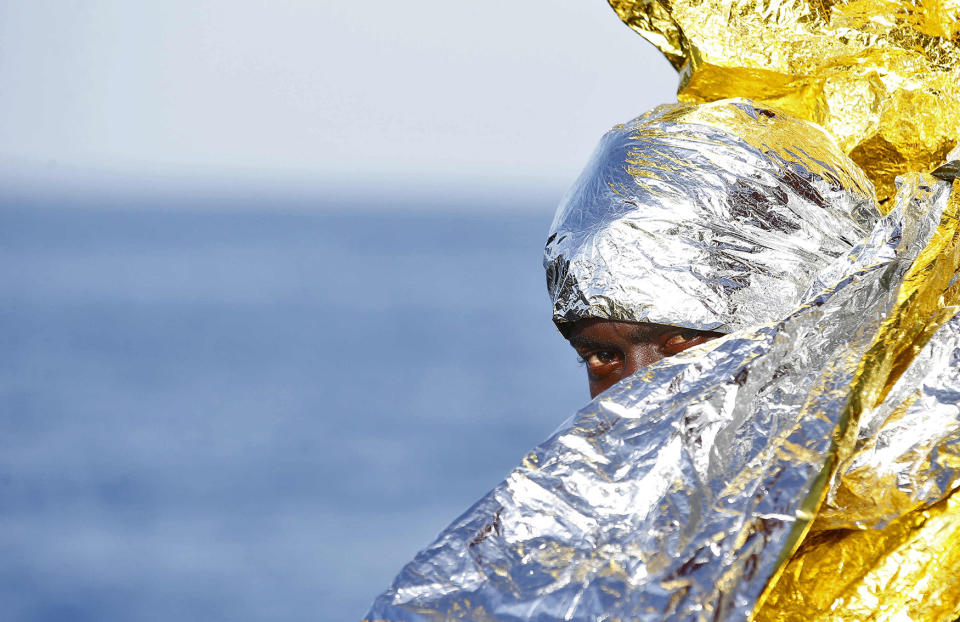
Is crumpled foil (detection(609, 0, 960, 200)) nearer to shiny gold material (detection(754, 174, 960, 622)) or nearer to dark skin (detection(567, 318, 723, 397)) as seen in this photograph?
dark skin (detection(567, 318, 723, 397))

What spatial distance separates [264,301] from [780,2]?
14.2 metres

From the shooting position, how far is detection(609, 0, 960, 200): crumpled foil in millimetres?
1374

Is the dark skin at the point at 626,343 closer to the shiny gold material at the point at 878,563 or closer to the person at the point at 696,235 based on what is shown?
the person at the point at 696,235

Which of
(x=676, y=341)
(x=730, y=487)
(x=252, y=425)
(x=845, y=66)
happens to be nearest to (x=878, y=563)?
(x=730, y=487)

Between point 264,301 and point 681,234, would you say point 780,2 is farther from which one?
point 264,301

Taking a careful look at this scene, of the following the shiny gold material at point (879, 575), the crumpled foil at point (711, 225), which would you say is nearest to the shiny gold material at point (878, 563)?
the shiny gold material at point (879, 575)

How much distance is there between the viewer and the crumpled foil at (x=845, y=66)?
4.51 feet

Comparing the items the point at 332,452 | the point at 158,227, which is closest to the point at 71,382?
the point at 332,452

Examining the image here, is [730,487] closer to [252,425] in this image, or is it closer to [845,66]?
[845,66]

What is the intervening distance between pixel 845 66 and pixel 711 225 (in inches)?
13.2

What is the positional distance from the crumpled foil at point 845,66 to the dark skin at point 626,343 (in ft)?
1.24

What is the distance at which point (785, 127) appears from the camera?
1.31 meters

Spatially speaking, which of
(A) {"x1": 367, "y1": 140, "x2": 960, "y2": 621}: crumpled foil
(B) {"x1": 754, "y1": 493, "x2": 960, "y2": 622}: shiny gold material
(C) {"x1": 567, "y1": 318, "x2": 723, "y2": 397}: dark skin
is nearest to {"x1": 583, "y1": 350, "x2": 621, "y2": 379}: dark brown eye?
(C) {"x1": 567, "y1": 318, "x2": 723, "y2": 397}: dark skin

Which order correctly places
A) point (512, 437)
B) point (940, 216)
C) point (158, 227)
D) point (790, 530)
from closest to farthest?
point (790, 530), point (940, 216), point (512, 437), point (158, 227)
